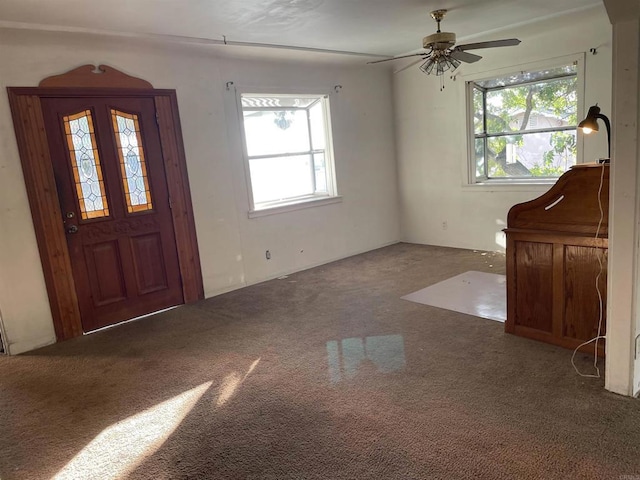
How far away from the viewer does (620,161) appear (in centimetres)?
218

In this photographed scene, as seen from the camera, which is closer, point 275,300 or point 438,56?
point 438,56

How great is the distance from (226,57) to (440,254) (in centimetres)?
346

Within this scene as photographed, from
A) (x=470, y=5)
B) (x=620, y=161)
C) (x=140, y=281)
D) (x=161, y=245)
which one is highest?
(x=470, y=5)

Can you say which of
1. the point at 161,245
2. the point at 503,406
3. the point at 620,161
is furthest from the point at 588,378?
the point at 161,245

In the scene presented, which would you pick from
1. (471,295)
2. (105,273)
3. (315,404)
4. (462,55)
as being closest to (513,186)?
(471,295)

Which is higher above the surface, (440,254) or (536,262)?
(536,262)

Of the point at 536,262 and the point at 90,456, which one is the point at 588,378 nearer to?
the point at 536,262

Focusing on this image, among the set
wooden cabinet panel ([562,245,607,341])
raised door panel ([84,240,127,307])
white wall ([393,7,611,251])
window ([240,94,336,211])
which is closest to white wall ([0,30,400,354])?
window ([240,94,336,211])

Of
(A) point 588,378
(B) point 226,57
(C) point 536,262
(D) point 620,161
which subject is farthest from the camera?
(B) point 226,57

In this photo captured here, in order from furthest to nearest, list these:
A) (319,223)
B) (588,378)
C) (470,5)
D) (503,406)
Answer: (319,223) → (470,5) → (588,378) → (503,406)

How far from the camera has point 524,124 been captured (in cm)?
527

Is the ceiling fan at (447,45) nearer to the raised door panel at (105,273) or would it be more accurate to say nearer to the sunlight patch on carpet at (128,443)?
the raised door panel at (105,273)

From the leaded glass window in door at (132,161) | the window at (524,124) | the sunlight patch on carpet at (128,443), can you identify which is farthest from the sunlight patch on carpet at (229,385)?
the window at (524,124)

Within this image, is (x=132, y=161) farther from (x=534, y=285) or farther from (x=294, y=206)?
(x=534, y=285)
